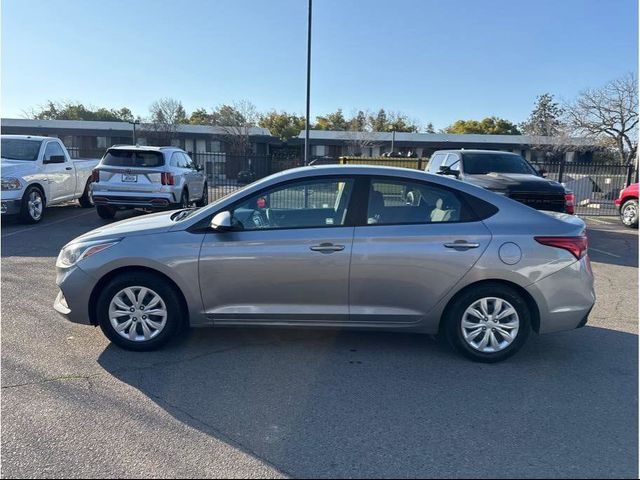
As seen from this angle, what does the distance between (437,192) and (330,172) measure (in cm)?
95

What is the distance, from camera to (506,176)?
9.80 meters

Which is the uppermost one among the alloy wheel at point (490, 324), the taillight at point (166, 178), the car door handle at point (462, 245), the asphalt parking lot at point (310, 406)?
the taillight at point (166, 178)

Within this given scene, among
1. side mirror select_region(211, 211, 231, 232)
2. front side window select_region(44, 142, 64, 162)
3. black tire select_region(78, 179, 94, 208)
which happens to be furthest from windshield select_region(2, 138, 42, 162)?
side mirror select_region(211, 211, 231, 232)

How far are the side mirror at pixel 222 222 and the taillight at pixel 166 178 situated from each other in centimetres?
720

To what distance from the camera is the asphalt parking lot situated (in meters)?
2.75

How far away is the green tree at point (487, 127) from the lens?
7006 cm

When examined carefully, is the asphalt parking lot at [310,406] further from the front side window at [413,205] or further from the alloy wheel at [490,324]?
the front side window at [413,205]

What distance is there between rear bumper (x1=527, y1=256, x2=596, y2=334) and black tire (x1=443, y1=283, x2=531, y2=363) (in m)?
0.13

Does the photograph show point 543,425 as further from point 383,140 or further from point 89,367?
point 383,140

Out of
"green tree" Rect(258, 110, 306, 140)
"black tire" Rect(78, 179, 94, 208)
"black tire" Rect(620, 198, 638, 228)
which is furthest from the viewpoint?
"green tree" Rect(258, 110, 306, 140)

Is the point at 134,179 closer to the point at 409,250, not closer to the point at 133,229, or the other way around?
the point at 133,229

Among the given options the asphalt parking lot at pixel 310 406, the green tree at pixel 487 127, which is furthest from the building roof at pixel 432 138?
the asphalt parking lot at pixel 310 406

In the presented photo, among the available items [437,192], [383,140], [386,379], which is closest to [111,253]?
[386,379]

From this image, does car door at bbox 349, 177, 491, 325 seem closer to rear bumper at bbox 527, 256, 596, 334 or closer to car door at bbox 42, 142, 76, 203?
rear bumper at bbox 527, 256, 596, 334
